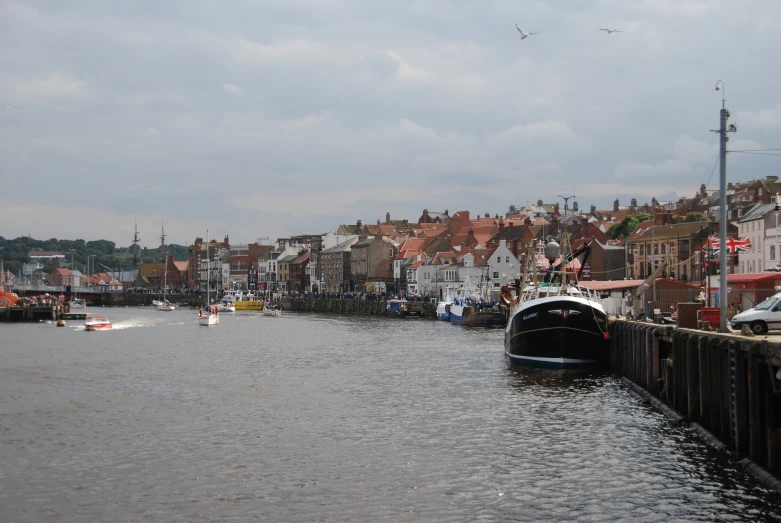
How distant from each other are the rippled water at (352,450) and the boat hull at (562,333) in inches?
89.0

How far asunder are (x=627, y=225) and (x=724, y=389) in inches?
4926

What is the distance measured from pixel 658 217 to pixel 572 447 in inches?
3746

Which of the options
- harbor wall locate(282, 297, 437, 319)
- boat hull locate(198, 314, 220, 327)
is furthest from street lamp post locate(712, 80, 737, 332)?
harbor wall locate(282, 297, 437, 319)

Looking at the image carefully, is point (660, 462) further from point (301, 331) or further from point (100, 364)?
point (301, 331)

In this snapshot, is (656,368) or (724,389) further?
(656,368)

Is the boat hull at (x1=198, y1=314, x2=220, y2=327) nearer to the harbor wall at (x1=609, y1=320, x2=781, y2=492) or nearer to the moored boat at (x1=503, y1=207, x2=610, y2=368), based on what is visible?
the moored boat at (x1=503, y1=207, x2=610, y2=368)

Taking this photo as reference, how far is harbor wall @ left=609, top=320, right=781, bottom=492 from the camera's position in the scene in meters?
21.4

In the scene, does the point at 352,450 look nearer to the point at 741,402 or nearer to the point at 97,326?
the point at 741,402

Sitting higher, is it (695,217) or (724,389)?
(695,217)

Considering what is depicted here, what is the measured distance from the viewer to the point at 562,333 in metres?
49.2

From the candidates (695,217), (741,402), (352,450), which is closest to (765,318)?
(741,402)

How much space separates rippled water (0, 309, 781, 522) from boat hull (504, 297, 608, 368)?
2.26m

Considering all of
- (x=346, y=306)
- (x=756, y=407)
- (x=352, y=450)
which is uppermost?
(x=756, y=407)

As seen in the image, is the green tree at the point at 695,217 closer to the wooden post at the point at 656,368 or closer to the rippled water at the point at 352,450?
the rippled water at the point at 352,450
